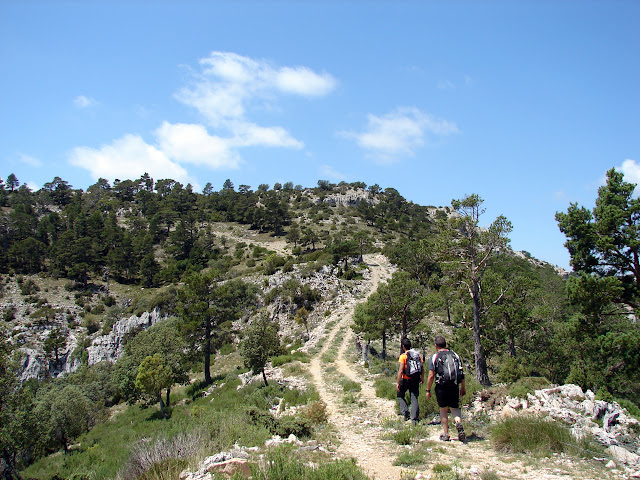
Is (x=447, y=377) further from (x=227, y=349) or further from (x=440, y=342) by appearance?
(x=227, y=349)

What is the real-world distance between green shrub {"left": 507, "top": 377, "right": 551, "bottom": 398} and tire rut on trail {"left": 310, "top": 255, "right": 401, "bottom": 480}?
12.0ft

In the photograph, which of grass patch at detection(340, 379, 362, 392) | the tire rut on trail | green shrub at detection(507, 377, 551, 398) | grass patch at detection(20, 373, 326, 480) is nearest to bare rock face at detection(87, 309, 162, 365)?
grass patch at detection(20, 373, 326, 480)

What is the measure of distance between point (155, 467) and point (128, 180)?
143601 millimetres

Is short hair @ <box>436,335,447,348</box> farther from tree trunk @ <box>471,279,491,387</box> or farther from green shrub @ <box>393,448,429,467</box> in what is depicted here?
tree trunk @ <box>471,279,491,387</box>

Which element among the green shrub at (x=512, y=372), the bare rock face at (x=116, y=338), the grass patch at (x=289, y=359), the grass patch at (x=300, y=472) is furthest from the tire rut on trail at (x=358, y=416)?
the bare rock face at (x=116, y=338)

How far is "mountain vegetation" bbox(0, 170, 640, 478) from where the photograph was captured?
14.7 metres

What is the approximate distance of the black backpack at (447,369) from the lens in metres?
7.12

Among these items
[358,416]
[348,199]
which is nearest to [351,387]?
[358,416]

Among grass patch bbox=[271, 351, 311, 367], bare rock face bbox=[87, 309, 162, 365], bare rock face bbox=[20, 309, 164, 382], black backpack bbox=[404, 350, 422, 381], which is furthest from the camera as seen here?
bare rock face bbox=[87, 309, 162, 365]

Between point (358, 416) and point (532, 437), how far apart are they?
19.8ft

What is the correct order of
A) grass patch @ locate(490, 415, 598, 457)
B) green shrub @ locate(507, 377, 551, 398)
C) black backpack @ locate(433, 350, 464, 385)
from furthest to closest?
green shrub @ locate(507, 377, 551, 398)
black backpack @ locate(433, 350, 464, 385)
grass patch @ locate(490, 415, 598, 457)

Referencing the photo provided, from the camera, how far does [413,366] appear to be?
8.53 m

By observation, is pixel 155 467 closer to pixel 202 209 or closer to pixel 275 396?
pixel 275 396

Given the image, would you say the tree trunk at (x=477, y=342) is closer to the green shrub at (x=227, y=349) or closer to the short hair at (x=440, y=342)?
the short hair at (x=440, y=342)
